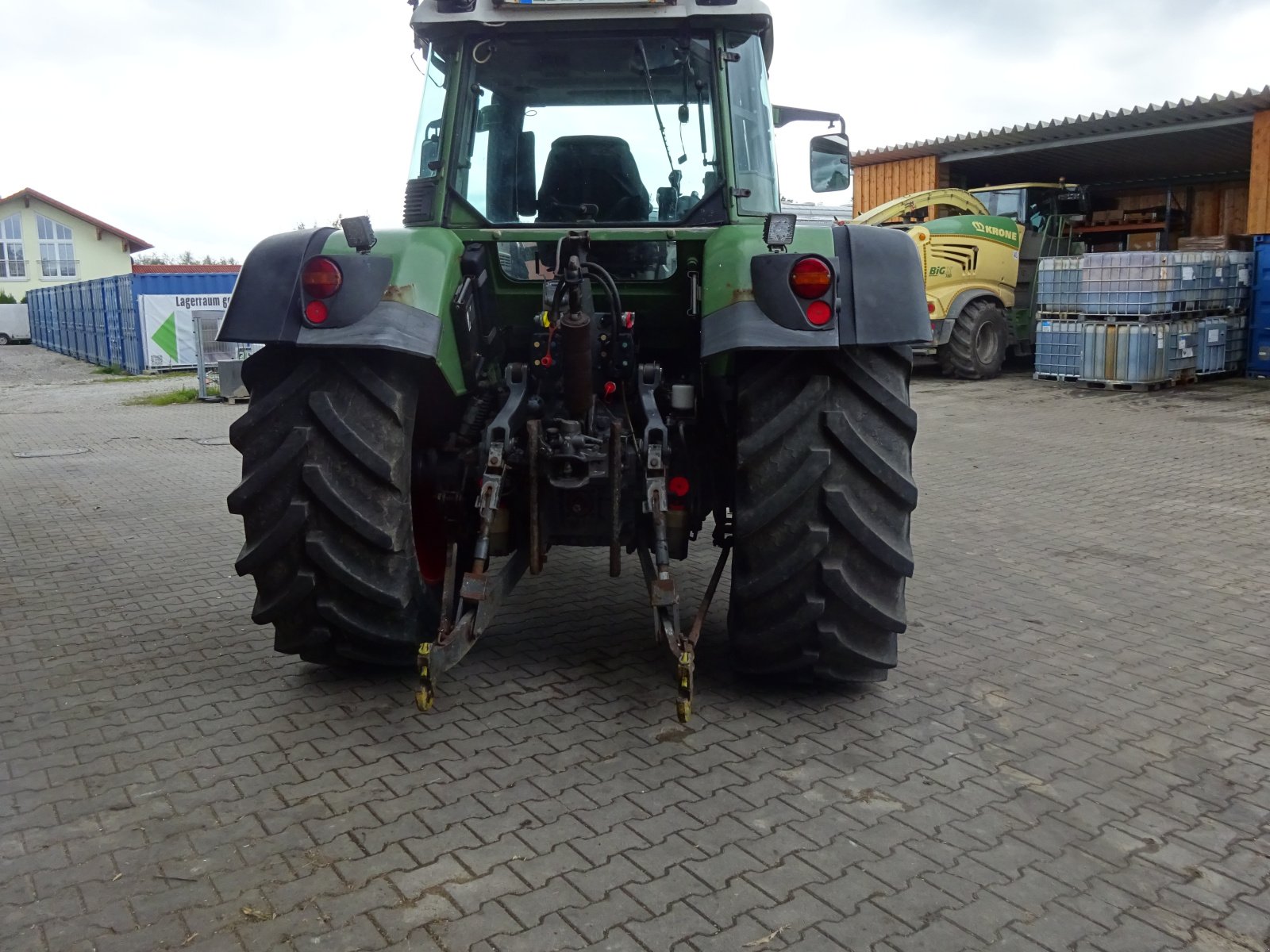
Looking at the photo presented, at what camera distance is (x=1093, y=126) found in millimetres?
17797

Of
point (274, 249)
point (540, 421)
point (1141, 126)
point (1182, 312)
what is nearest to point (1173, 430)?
point (1182, 312)

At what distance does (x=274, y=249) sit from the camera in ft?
12.6

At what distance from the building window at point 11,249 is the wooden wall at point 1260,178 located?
5344 cm

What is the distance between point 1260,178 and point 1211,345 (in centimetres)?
267

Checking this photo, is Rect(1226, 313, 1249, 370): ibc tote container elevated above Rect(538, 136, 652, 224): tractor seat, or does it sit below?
below

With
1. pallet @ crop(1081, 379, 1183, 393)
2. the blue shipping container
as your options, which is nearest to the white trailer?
the blue shipping container

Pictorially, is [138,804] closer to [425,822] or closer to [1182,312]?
[425,822]

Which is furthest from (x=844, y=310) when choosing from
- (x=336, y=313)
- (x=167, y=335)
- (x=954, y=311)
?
(x=167, y=335)

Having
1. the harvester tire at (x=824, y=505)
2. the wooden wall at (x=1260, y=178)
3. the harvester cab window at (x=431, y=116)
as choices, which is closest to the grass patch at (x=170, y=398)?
the harvester cab window at (x=431, y=116)

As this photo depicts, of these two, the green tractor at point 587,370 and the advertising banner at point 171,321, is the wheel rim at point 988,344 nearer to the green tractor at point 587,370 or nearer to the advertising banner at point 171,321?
the green tractor at point 587,370

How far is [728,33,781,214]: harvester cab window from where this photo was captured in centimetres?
432

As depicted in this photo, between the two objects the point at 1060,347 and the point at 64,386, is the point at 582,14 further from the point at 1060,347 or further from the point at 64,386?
the point at 64,386

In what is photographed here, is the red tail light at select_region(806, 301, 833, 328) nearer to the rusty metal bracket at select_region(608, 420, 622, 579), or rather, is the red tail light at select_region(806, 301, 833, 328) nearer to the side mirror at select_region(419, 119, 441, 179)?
the rusty metal bracket at select_region(608, 420, 622, 579)

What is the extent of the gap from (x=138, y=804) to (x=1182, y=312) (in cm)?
1539
